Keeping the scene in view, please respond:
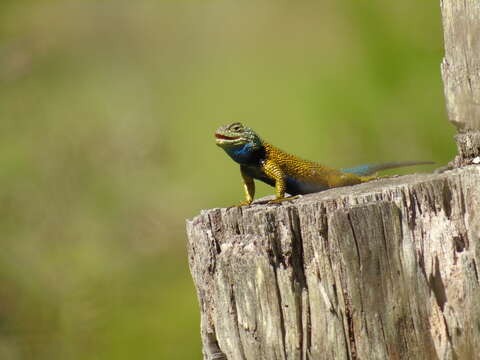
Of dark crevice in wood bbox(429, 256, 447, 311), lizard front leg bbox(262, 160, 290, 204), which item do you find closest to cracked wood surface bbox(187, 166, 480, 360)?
dark crevice in wood bbox(429, 256, 447, 311)

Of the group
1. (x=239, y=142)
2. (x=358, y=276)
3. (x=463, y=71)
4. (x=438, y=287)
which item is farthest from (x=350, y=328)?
(x=239, y=142)

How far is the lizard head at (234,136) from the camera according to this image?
3.65 m

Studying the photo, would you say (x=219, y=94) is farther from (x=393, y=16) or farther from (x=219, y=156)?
(x=393, y=16)

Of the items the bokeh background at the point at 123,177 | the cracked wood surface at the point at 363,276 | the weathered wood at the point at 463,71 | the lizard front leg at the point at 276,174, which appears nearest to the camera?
the cracked wood surface at the point at 363,276

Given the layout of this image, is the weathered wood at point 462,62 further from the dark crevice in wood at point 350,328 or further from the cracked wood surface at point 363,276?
the dark crevice in wood at point 350,328

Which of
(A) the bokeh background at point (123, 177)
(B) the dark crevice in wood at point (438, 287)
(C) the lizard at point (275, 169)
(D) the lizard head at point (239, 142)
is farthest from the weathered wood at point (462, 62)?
(A) the bokeh background at point (123, 177)

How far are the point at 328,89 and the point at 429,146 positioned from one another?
1.29 m

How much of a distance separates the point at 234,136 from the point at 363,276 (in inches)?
55.2

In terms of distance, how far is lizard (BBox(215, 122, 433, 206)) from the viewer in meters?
3.64

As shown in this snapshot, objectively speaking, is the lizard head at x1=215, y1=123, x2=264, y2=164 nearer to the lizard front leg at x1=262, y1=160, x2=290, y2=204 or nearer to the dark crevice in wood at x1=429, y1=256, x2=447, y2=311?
the lizard front leg at x1=262, y1=160, x2=290, y2=204

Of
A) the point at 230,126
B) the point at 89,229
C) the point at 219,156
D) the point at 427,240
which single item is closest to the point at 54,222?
the point at 89,229

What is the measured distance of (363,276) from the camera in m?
2.44

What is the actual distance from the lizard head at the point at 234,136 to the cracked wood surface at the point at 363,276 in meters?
1.00

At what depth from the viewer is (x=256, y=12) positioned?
8625 mm
